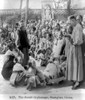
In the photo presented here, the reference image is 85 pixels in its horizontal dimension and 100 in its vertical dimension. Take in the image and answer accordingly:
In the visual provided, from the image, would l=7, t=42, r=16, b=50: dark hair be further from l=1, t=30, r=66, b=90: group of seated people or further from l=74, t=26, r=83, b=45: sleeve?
l=74, t=26, r=83, b=45: sleeve

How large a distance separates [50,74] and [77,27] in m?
0.96

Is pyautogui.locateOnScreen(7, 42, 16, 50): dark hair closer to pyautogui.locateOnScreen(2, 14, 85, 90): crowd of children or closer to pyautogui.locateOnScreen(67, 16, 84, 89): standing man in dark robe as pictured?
pyautogui.locateOnScreen(2, 14, 85, 90): crowd of children

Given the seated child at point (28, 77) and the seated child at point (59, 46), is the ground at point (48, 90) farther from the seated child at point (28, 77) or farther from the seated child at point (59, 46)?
the seated child at point (59, 46)

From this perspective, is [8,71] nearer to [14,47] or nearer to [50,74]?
[14,47]

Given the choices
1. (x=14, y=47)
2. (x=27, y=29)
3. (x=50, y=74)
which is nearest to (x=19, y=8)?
(x=27, y=29)

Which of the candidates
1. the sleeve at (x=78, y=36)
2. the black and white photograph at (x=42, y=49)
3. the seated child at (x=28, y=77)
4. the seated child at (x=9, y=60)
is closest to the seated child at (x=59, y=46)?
the black and white photograph at (x=42, y=49)

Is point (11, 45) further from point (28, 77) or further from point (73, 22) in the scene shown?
point (73, 22)

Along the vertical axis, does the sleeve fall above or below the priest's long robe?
above

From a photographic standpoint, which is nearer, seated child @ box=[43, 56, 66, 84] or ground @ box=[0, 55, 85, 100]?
ground @ box=[0, 55, 85, 100]

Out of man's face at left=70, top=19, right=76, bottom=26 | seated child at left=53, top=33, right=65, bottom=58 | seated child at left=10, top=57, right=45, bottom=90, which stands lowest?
seated child at left=10, top=57, right=45, bottom=90

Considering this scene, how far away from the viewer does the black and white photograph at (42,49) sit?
3682 millimetres

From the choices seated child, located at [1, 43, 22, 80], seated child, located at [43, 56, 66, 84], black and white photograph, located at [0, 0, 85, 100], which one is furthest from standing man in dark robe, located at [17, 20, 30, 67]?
seated child, located at [43, 56, 66, 84]

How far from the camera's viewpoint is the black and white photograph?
3.68 meters

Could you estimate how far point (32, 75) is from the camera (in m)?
3.70
